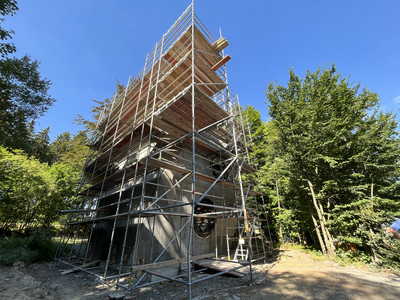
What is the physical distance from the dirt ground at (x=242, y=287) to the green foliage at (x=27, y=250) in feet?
3.63

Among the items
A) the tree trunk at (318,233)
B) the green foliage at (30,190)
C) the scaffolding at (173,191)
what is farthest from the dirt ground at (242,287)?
the green foliage at (30,190)

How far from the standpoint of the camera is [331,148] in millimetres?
9422

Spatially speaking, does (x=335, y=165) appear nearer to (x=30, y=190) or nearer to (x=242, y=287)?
(x=242, y=287)

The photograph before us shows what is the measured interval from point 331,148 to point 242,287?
8.81 m

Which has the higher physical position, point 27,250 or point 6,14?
point 6,14

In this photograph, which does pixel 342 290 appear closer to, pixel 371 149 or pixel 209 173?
pixel 209 173

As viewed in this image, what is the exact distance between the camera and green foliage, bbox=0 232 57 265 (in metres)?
7.92

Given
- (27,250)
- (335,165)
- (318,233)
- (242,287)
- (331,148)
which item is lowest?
(242,287)

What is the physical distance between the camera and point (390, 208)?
818 cm

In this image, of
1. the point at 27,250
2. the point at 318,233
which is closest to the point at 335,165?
the point at 318,233

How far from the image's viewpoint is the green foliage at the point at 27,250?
312 inches

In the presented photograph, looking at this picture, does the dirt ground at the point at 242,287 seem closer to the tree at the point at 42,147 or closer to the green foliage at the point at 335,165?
the green foliage at the point at 335,165

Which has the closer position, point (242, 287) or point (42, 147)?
point (242, 287)

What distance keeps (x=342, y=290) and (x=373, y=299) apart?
652 millimetres
